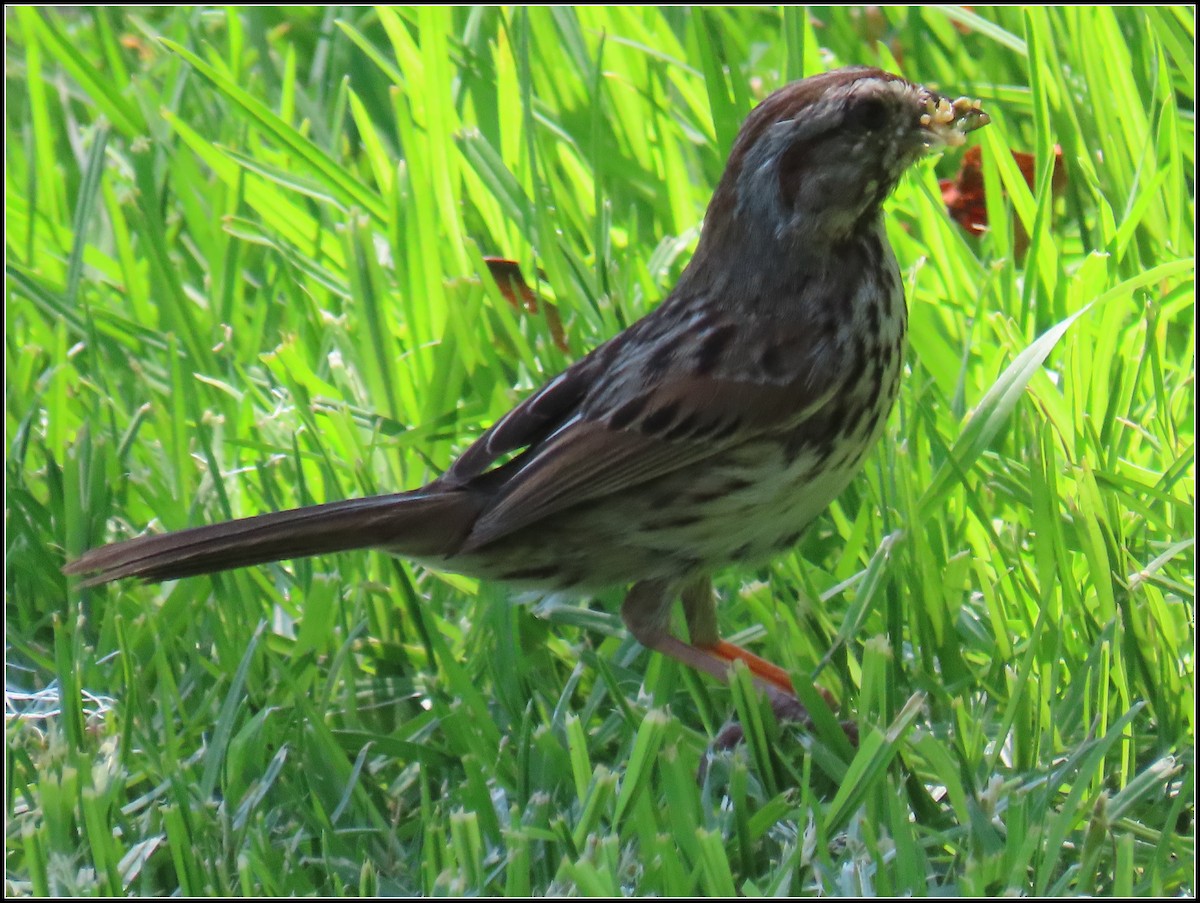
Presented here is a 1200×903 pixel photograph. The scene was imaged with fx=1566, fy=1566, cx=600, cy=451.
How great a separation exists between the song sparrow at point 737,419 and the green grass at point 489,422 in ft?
0.56

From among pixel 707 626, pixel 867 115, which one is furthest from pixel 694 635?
pixel 867 115

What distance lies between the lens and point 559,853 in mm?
2725

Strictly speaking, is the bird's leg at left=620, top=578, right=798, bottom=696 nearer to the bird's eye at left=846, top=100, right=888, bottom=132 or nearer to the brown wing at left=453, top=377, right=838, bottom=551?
the brown wing at left=453, top=377, right=838, bottom=551

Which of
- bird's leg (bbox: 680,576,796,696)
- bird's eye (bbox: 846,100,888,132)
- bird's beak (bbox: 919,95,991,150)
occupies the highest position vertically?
bird's eye (bbox: 846,100,888,132)

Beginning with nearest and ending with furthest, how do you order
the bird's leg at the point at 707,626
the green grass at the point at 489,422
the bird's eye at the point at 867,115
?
1. the green grass at the point at 489,422
2. the bird's eye at the point at 867,115
3. the bird's leg at the point at 707,626

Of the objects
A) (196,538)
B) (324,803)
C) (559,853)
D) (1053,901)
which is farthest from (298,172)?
(1053,901)

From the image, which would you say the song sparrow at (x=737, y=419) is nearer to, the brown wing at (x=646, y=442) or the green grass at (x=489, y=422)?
the brown wing at (x=646, y=442)

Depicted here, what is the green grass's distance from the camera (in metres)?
2.75

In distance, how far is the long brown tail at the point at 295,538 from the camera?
305 centimetres

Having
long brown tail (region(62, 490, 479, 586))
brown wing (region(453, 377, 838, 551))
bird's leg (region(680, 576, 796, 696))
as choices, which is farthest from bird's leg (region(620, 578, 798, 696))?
long brown tail (region(62, 490, 479, 586))

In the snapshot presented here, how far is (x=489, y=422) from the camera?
4109 mm

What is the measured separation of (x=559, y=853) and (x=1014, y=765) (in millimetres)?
860

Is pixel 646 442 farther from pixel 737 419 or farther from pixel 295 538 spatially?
pixel 295 538

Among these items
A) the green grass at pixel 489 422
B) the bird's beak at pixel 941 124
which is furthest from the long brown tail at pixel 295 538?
the bird's beak at pixel 941 124
